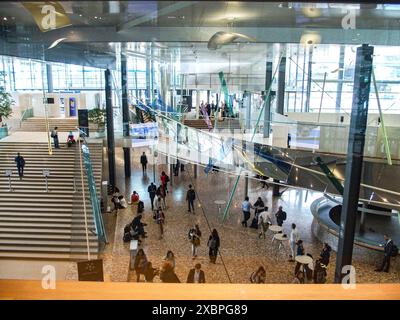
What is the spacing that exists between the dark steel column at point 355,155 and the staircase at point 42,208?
4794 millimetres

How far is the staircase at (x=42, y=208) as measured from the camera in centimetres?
824

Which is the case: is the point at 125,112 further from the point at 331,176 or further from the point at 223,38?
the point at 331,176

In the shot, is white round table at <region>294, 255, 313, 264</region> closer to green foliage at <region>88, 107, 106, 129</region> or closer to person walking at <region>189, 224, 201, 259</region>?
person walking at <region>189, 224, 201, 259</region>

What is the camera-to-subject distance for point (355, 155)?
546 cm

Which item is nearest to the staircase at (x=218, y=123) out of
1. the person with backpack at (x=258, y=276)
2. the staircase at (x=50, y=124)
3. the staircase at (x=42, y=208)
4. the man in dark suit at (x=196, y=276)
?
the staircase at (x=50, y=124)

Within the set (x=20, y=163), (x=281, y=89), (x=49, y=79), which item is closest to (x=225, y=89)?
(x=281, y=89)

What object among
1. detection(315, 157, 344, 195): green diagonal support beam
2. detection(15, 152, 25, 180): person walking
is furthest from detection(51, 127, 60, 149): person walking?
detection(315, 157, 344, 195): green diagonal support beam

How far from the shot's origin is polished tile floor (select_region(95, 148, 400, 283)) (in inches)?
268

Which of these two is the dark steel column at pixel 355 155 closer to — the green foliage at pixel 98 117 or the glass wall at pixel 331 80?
the glass wall at pixel 331 80

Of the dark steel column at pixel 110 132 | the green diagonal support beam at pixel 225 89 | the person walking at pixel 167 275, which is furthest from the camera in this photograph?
the green diagonal support beam at pixel 225 89

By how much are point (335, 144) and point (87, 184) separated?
7199 mm

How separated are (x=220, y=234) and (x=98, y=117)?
631 cm

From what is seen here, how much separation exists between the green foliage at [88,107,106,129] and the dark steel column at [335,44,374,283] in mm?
9223
